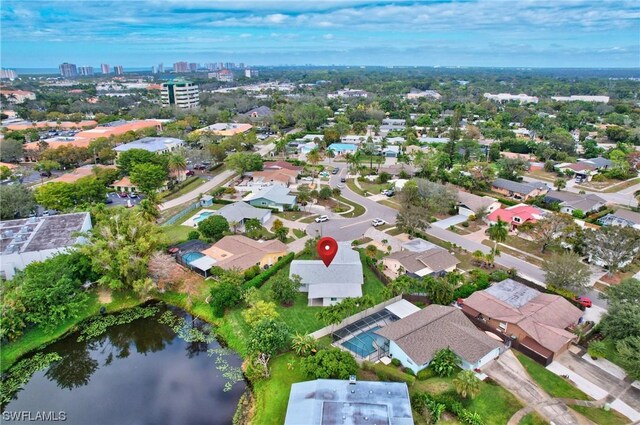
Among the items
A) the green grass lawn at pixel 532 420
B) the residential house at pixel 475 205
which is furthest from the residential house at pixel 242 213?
the green grass lawn at pixel 532 420

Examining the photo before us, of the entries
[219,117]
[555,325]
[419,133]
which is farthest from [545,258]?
[219,117]

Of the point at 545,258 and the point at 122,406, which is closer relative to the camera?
the point at 122,406

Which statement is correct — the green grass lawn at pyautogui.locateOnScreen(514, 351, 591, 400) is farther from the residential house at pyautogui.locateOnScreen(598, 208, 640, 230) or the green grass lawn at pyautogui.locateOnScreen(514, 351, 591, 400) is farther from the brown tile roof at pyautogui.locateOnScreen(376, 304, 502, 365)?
the residential house at pyautogui.locateOnScreen(598, 208, 640, 230)

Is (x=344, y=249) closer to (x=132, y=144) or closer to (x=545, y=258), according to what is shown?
(x=545, y=258)

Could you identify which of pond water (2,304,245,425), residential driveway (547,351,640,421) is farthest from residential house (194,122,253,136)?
residential driveway (547,351,640,421)

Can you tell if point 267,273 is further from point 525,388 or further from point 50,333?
point 525,388

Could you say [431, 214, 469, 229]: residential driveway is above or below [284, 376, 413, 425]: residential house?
above
